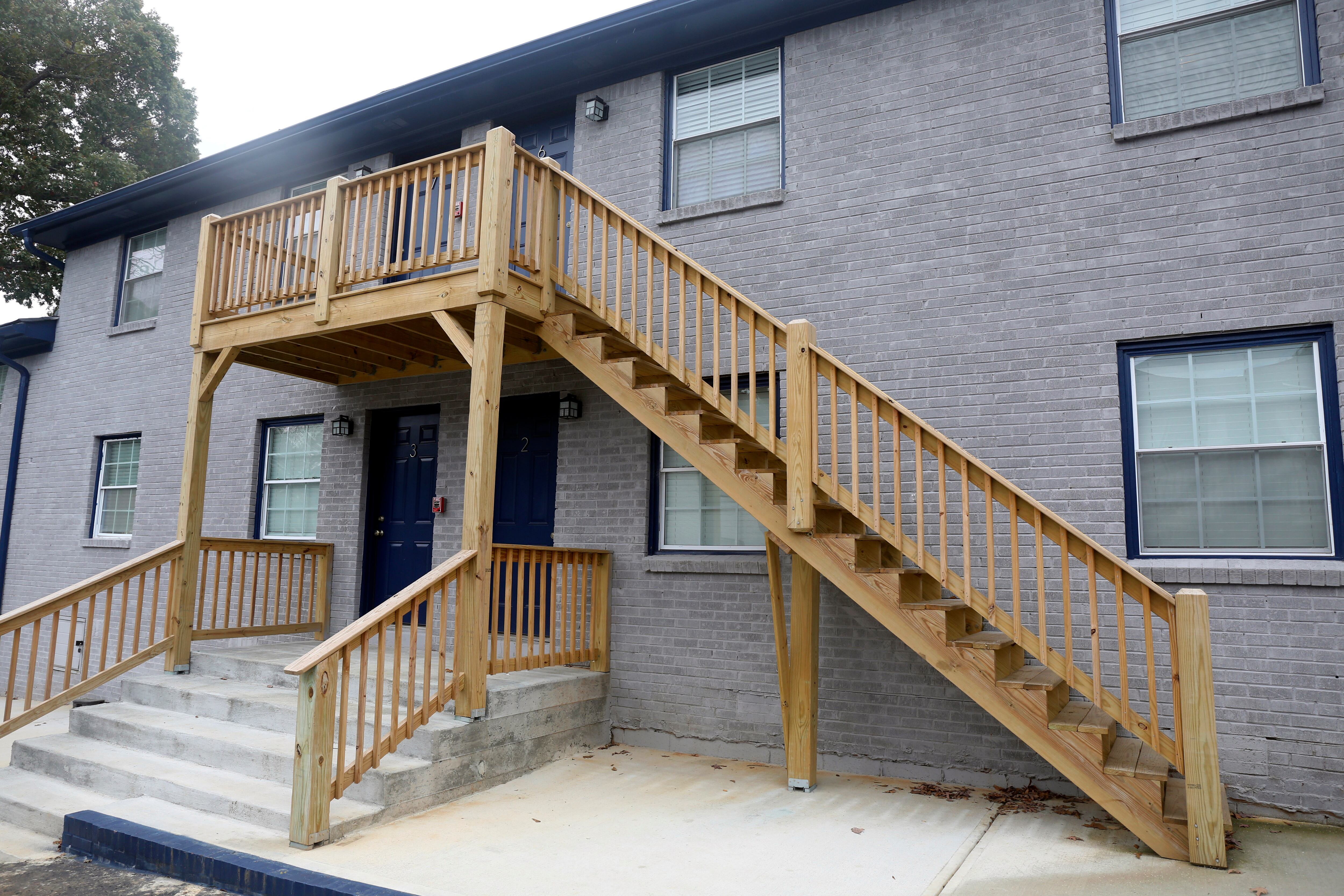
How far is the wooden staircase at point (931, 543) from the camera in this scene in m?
4.13

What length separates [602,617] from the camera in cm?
Answer: 691

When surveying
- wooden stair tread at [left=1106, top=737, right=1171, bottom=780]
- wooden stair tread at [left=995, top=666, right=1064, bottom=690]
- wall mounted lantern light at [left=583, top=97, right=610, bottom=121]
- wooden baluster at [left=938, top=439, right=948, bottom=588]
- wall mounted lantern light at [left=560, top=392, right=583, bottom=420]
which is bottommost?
wooden stair tread at [left=1106, top=737, right=1171, bottom=780]

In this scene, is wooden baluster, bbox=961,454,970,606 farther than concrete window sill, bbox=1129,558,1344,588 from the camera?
No

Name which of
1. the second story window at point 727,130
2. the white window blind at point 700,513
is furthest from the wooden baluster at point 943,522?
the second story window at point 727,130

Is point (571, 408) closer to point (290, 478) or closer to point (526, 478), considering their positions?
point (526, 478)

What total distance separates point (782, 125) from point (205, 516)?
295 inches

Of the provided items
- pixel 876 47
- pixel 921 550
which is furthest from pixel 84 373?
pixel 921 550

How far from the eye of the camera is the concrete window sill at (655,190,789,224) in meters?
6.91

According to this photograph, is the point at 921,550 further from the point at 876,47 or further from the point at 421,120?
the point at 421,120

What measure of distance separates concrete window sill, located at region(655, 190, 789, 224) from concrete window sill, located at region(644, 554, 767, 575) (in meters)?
2.86

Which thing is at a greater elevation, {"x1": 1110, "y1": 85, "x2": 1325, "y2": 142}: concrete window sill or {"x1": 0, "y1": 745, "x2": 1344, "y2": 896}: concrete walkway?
{"x1": 1110, "y1": 85, "x2": 1325, "y2": 142}: concrete window sill

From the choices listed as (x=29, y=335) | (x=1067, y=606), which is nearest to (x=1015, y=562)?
(x=1067, y=606)

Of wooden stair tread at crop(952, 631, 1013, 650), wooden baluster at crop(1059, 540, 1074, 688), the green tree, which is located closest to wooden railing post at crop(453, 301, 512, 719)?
wooden stair tread at crop(952, 631, 1013, 650)

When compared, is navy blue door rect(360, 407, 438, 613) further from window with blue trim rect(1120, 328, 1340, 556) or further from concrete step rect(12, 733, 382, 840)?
window with blue trim rect(1120, 328, 1340, 556)
